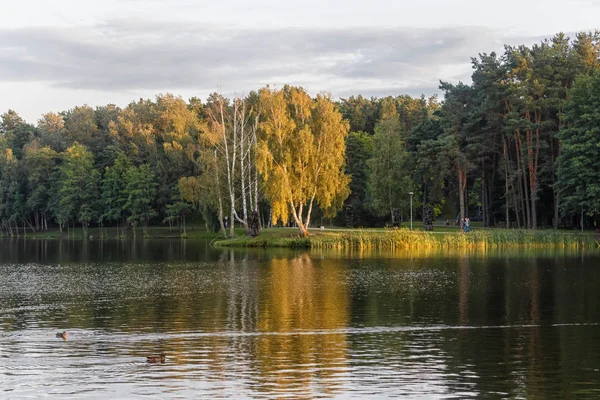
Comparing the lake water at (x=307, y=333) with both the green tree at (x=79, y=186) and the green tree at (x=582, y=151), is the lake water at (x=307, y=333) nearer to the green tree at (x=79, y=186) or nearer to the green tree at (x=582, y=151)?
the green tree at (x=582, y=151)

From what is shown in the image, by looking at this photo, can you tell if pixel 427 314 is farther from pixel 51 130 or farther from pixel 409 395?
pixel 51 130

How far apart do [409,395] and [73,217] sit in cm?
11040

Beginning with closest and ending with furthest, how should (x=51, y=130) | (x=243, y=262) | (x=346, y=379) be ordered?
(x=346, y=379) < (x=243, y=262) < (x=51, y=130)

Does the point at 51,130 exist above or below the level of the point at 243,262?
above

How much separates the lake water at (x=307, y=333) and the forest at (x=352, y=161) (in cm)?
2578

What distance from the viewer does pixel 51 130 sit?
136 m

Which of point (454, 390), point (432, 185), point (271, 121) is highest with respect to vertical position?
point (271, 121)

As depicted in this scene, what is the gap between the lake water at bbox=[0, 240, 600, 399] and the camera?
1867cm

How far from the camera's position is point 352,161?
10200 centimetres

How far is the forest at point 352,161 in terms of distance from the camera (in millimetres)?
71812

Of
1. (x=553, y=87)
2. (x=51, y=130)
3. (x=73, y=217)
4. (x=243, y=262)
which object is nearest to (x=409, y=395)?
(x=243, y=262)

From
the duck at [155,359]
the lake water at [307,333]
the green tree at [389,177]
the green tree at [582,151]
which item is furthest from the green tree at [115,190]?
the duck at [155,359]

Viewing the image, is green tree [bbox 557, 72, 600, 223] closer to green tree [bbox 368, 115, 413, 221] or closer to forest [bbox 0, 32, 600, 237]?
forest [bbox 0, 32, 600, 237]

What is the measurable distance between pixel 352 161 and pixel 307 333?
77.3 m
